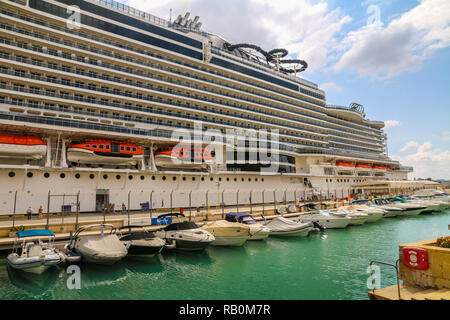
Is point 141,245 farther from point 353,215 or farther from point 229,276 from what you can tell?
point 353,215

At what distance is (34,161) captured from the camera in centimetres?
2491

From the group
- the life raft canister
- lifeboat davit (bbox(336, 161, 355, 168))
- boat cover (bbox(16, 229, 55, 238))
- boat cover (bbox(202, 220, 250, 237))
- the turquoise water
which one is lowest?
the turquoise water

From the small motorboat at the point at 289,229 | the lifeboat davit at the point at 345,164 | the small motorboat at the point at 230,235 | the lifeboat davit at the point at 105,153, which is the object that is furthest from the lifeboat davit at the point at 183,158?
the lifeboat davit at the point at 345,164

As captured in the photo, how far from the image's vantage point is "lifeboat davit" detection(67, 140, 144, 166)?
25594 mm

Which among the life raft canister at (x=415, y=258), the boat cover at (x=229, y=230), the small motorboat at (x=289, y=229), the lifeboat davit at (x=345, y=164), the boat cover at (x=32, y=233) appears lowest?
the small motorboat at (x=289, y=229)

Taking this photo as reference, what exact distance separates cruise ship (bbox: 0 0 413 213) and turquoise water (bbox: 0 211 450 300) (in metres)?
8.26

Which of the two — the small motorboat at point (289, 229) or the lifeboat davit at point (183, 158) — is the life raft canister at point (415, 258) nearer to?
the small motorboat at point (289, 229)

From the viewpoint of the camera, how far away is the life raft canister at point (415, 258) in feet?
26.7

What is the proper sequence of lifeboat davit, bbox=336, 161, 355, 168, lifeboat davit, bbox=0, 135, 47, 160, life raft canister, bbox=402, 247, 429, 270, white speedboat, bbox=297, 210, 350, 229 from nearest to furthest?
life raft canister, bbox=402, 247, 429, 270
lifeboat davit, bbox=0, 135, 47, 160
white speedboat, bbox=297, 210, 350, 229
lifeboat davit, bbox=336, 161, 355, 168

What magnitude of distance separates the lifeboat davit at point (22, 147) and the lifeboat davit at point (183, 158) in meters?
11.5

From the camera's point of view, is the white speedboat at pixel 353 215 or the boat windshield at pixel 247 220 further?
the white speedboat at pixel 353 215

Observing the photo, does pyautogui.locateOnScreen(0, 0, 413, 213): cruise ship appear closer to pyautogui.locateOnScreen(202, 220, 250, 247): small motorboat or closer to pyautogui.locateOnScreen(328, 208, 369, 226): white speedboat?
pyautogui.locateOnScreen(202, 220, 250, 247): small motorboat

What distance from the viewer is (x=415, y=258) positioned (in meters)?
8.35

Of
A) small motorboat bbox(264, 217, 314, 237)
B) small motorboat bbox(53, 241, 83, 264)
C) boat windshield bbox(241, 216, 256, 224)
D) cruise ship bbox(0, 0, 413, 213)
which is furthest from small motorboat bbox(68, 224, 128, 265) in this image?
small motorboat bbox(264, 217, 314, 237)
